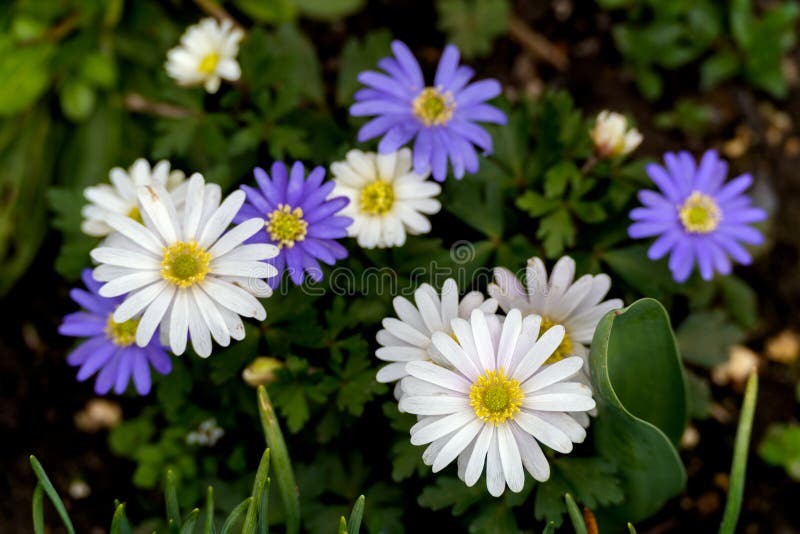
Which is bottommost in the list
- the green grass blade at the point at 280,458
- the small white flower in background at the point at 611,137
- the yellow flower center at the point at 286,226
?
the green grass blade at the point at 280,458

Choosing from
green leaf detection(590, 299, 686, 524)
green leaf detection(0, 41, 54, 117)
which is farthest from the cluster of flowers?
green leaf detection(0, 41, 54, 117)

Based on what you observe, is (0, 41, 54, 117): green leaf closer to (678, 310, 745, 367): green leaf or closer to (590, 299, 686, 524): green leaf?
(590, 299, 686, 524): green leaf

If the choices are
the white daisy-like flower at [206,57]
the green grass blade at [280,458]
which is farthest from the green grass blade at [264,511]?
the white daisy-like flower at [206,57]

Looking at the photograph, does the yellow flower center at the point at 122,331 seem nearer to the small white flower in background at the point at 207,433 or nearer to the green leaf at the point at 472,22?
the small white flower in background at the point at 207,433

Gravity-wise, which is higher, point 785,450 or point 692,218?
point 692,218

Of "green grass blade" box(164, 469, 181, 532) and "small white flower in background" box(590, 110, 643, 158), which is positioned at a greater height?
"small white flower in background" box(590, 110, 643, 158)

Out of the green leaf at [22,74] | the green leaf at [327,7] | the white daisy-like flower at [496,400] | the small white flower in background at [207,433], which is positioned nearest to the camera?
the white daisy-like flower at [496,400]

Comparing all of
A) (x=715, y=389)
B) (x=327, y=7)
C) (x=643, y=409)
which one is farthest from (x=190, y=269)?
(x=715, y=389)

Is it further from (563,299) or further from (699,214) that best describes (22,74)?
(699,214)
